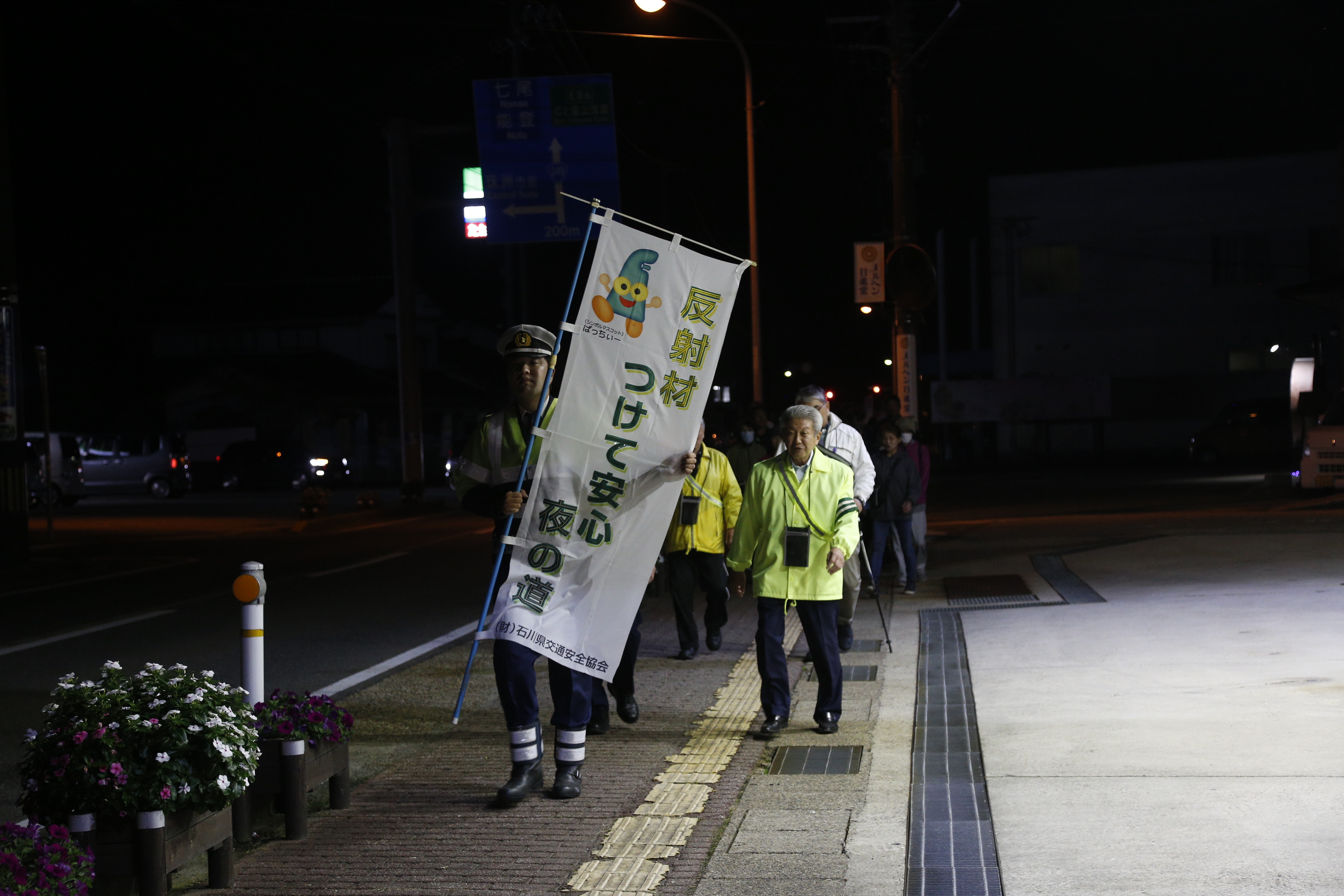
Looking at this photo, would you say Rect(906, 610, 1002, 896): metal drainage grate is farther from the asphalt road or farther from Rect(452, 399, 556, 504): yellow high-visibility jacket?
the asphalt road

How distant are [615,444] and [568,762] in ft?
4.54

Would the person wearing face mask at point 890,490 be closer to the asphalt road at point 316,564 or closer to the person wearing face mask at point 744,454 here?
the person wearing face mask at point 744,454

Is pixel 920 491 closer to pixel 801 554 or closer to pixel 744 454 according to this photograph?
pixel 744 454

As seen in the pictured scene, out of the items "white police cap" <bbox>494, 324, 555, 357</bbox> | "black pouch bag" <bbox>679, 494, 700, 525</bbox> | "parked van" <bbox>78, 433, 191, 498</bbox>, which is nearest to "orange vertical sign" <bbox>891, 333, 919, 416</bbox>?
"black pouch bag" <bbox>679, 494, 700, 525</bbox>

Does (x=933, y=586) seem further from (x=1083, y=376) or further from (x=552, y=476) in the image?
(x=1083, y=376)

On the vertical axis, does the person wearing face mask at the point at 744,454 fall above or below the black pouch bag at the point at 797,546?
above

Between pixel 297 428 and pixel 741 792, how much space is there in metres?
39.3

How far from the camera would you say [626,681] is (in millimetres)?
6762

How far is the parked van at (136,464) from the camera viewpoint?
33.8 metres

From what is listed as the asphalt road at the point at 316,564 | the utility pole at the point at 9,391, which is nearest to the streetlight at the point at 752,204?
the asphalt road at the point at 316,564

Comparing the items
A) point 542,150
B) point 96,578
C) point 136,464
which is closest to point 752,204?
point 542,150

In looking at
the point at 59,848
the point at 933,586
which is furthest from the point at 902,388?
the point at 59,848

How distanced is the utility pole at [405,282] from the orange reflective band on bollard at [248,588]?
1912 centimetres

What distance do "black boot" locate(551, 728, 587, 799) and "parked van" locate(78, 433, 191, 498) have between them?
31.3 m
